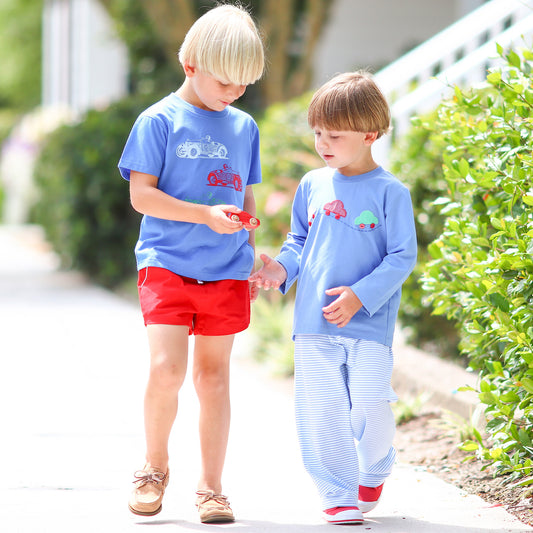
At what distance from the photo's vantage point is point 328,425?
9.61 ft

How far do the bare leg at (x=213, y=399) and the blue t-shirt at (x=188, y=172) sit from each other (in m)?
0.25

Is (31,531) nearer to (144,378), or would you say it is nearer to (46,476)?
(46,476)

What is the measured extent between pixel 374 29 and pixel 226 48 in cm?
1055

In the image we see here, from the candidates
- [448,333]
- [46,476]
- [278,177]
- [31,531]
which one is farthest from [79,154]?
[31,531]

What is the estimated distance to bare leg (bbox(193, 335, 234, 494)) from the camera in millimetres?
3031

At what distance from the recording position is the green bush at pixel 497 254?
3.04 meters

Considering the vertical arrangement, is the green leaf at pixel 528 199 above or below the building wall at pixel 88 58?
below

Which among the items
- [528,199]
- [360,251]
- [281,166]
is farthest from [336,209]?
[281,166]

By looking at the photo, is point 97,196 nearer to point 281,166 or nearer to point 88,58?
point 281,166

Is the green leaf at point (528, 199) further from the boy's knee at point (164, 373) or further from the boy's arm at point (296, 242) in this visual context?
the boy's knee at point (164, 373)

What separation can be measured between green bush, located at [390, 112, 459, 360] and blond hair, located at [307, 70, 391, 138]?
197 centimetres

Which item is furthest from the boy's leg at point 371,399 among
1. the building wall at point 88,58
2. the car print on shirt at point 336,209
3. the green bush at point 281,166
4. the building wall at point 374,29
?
the building wall at point 88,58

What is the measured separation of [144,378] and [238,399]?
2.33 ft

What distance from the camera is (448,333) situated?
5.45 meters
